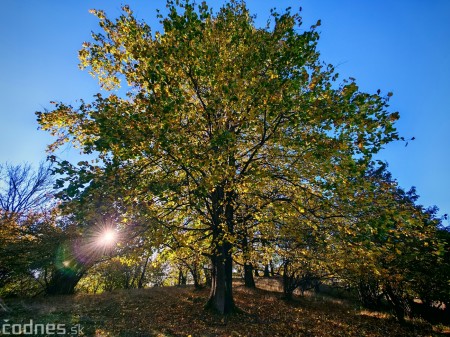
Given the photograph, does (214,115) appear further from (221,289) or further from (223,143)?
(221,289)

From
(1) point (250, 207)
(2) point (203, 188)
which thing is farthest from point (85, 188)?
(1) point (250, 207)

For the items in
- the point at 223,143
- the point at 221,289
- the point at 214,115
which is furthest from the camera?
the point at 221,289

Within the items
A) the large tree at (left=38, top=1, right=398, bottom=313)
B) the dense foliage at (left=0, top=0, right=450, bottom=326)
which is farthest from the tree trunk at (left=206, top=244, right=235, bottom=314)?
the large tree at (left=38, top=1, right=398, bottom=313)

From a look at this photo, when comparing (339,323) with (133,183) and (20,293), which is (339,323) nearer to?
(133,183)

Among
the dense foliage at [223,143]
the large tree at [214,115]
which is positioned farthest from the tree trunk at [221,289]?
the large tree at [214,115]

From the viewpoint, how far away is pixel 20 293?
24.5 m

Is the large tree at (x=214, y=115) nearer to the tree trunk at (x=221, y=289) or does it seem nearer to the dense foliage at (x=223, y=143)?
the dense foliage at (x=223, y=143)

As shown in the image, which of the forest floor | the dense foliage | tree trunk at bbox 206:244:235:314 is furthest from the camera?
tree trunk at bbox 206:244:235:314

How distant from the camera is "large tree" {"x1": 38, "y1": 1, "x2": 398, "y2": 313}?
8273mm

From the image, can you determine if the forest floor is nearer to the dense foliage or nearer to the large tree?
the dense foliage

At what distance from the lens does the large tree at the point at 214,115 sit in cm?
827

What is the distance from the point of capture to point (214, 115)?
11227mm

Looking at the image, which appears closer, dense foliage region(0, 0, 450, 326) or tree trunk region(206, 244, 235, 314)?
dense foliage region(0, 0, 450, 326)

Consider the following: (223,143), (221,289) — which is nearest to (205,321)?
(221,289)
